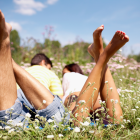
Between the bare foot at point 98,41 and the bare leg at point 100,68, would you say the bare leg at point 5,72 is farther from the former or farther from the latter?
the bare foot at point 98,41

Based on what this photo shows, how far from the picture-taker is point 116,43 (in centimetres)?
148

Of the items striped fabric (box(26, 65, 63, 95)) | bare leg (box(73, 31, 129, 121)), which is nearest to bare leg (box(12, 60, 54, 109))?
bare leg (box(73, 31, 129, 121))

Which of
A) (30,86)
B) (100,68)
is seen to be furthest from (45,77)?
(100,68)

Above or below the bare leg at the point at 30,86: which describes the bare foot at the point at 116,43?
above

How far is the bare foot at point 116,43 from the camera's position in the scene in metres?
1.45

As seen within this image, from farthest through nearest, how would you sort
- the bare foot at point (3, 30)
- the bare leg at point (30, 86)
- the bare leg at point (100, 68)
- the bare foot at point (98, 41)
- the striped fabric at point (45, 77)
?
the striped fabric at point (45, 77)
the bare foot at point (98, 41)
the bare leg at point (100, 68)
the bare leg at point (30, 86)
the bare foot at point (3, 30)

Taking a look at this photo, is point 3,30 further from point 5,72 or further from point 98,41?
point 98,41

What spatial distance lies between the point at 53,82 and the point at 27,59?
3572mm

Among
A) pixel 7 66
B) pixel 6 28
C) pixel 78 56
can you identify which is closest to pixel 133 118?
pixel 7 66

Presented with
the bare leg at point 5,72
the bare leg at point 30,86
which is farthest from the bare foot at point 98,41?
the bare leg at point 5,72

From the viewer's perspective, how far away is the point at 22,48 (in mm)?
5133

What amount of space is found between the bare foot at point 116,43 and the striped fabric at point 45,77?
33.9 inches

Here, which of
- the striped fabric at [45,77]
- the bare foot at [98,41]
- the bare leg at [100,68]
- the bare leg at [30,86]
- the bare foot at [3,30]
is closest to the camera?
the bare foot at [3,30]

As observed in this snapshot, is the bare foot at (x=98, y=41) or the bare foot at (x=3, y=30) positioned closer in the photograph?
the bare foot at (x=3, y=30)
